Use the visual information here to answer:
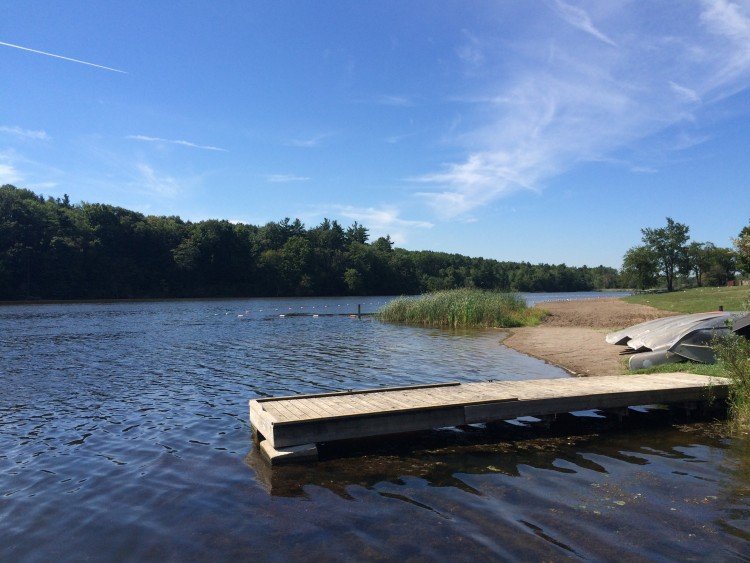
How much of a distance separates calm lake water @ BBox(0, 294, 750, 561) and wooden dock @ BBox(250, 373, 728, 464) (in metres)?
0.40

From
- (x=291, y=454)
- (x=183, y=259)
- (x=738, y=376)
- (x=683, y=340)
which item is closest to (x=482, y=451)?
(x=291, y=454)

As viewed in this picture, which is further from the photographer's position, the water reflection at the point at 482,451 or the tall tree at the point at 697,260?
the tall tree at the point at 697,260

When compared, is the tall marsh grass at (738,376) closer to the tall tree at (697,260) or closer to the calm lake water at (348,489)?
the calm lake water at (348,489)

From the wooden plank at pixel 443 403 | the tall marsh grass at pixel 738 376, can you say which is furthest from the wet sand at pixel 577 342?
the tall marsh grass at pixel 738 376

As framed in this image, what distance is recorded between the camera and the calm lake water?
5.52m

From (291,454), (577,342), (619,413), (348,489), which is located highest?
(577,342)

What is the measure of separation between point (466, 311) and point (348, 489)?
28.4 meters

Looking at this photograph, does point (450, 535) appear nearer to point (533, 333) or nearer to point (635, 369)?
point (635, 369)

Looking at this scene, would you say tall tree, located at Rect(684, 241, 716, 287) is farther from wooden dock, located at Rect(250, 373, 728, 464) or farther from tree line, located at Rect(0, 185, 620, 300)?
wooden dock, located at Rect(250, 373, 728, 464)

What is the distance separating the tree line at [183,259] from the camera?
75438mm

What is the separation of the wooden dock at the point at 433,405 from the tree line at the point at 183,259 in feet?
164

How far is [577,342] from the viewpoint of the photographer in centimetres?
2266

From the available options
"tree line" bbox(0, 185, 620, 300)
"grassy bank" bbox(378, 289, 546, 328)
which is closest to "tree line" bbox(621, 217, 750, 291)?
"tree line" bbox(0, 185, 620, 300)

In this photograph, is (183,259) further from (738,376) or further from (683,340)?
(738,376)
